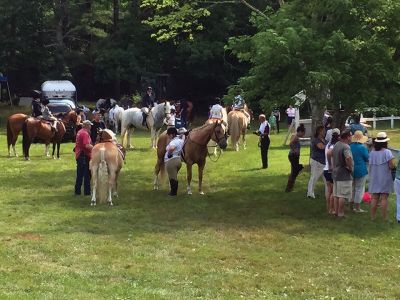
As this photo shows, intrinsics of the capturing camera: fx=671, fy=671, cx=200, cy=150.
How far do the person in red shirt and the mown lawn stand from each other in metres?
0.43

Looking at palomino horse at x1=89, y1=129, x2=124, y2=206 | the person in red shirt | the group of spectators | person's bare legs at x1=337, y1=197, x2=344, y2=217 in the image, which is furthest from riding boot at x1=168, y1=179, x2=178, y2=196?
person's bare legs at x1=337, y1=197, x2=344, y2=217

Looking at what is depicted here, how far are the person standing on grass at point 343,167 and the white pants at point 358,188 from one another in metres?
0.57

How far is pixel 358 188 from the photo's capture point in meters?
14.3

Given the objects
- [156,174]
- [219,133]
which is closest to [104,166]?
[156,174]

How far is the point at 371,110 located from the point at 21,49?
117 feet

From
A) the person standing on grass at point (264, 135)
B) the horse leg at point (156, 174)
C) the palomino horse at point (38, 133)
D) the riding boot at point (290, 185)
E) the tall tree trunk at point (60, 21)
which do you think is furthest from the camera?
the tall tree trunk at point (60, 21)

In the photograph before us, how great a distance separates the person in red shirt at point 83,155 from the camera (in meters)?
16.0

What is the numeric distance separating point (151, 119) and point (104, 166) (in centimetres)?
1255

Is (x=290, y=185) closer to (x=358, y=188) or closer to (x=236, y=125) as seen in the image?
(x=358, y=188)

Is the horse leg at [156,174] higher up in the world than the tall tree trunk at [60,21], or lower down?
lower down

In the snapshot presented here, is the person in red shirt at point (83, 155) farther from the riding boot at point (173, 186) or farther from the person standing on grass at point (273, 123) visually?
the person standing on grass at point (273, 123)

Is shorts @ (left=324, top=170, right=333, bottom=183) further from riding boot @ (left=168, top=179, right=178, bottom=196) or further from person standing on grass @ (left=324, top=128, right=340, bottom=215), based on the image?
riding boot @ (left=168, top=179, right=178, bottom=196)

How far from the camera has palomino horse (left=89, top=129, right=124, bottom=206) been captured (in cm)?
1476

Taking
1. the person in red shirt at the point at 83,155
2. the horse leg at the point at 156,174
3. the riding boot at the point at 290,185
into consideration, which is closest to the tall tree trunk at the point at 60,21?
the horse leg at the point at 156,174
